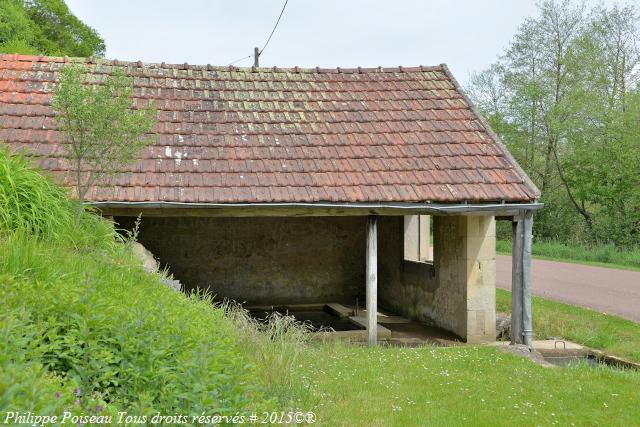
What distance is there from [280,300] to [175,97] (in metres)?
5.27

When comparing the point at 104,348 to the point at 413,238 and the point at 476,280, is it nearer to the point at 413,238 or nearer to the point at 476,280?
the point at 476,280

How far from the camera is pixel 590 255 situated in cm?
2411

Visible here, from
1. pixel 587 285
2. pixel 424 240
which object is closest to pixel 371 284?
pixel 424 240

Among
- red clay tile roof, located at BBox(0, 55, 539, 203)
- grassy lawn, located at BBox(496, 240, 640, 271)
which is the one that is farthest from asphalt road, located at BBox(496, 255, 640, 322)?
red clay tile roof, located at BBox(0, 55, 539, 203)

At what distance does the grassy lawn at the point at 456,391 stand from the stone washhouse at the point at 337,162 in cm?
175

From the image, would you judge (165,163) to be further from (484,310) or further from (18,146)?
(484,310)

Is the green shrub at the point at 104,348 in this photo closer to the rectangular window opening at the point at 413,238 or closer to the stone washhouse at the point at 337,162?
the stone washhouse at the point at 337,162

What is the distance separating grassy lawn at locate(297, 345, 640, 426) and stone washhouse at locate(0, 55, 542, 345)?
1751 millimetres

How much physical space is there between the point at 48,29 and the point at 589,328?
26751mm

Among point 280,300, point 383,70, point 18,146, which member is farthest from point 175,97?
point 280,300

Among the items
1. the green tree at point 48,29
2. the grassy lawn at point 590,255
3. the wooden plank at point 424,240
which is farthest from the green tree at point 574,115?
the green tree at point 48,29

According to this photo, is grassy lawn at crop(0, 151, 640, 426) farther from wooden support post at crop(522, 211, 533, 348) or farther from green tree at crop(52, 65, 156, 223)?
wooden support post at crop(522, 211, 533, 348)

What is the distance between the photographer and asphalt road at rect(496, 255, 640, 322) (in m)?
13.5

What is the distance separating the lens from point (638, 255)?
22359 millimetres
